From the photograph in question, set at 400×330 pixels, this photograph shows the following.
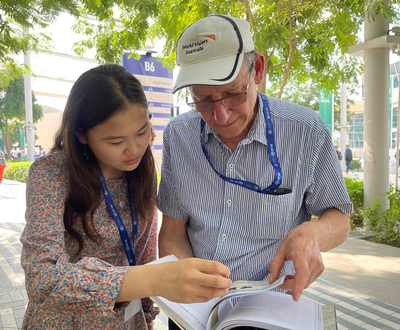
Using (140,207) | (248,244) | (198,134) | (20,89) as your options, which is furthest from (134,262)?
(20,89)

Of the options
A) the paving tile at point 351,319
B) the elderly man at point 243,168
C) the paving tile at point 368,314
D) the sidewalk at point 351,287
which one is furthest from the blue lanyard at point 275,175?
the paving tile at point 368,314

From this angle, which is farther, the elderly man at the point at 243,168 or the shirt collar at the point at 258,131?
the shirt collar at the point at 258,131

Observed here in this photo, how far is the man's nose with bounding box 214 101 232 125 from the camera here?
59.3 inches

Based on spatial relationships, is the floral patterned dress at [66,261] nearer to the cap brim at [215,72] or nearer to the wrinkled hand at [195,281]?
the wrinkled hand at [195,281]

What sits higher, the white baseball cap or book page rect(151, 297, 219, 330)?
the white baseball cap

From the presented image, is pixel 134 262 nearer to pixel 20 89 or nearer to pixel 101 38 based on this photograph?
pixel 101 38

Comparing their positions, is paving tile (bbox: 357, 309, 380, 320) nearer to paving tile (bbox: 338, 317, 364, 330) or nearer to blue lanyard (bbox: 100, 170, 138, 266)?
paving tile (bbox: 338, 317, 364, 330)

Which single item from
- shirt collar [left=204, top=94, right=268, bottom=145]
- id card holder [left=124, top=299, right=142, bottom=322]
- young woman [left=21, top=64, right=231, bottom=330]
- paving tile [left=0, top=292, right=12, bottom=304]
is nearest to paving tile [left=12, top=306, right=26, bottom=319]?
paving tile [left=0, top=292, right=12, bottom=304]

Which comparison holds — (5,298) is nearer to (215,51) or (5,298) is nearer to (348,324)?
(348,324)

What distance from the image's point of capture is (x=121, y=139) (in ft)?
5.05

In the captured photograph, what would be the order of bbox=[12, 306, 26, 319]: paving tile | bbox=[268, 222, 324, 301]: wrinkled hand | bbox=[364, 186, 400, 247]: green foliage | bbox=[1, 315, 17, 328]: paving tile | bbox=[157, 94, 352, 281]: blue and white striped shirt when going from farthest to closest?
bbox=[364, 186, 400, 247]: green foliage
bbox=[12, 306, 26, 319]: paving tile
bbox=[1, 315, 17, 328]: paving tile
bbox=[157, 94, 352, 281]: blue and white striped shirt
bbox=[268, 222, 324, 301]: wrinkled hand

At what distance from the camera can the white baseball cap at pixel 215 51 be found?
141cm

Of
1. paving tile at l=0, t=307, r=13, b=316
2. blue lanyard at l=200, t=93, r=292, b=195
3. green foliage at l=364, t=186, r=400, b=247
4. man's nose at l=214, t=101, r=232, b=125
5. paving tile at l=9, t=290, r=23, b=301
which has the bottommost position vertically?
paving tile at l=0, t=307, r=13, b=316

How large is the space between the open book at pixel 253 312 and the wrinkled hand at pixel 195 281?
0.21ft
